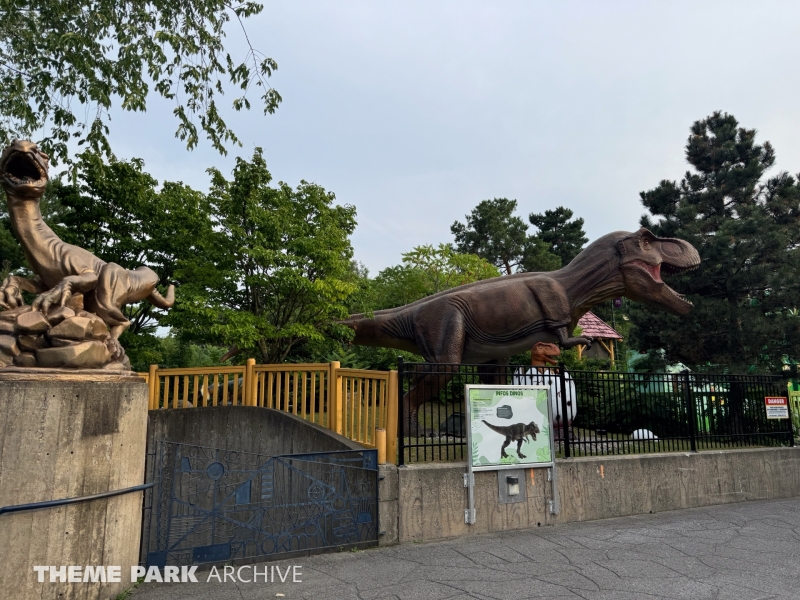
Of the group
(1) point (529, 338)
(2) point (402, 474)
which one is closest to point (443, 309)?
(1) point (529, 338)

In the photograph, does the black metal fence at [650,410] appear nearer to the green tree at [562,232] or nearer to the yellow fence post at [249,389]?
the yellow fence post at [249,389]

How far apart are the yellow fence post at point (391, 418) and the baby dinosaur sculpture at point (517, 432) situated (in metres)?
1.15

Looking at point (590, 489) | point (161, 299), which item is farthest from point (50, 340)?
point (590, 489)

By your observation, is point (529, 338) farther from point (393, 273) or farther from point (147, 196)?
point (393, 273)

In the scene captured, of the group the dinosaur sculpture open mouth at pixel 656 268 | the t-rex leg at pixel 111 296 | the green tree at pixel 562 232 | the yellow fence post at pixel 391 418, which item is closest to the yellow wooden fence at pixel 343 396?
the yellow fence post at pixel 391 418

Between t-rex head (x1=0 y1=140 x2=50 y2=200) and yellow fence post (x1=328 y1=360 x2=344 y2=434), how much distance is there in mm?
3877

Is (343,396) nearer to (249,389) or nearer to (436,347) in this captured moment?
(249,389)

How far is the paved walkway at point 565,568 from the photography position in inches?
180

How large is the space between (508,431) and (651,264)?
14.4 ft

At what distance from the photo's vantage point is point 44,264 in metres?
5.00

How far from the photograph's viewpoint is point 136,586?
4.77 meters

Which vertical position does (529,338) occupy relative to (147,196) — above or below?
below

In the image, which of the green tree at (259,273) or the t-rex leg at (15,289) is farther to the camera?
the green tree at (259,273)

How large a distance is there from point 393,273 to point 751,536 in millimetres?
14518
